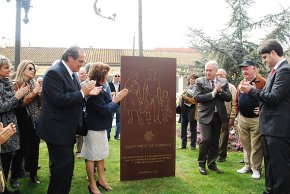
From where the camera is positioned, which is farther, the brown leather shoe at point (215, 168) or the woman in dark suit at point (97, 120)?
the brown leather shoe at point (215, 168)

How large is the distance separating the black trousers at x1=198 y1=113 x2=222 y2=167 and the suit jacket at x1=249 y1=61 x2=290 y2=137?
65.4 inches

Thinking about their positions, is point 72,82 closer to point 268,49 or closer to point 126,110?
point 126,110

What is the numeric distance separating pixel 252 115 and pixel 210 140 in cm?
86

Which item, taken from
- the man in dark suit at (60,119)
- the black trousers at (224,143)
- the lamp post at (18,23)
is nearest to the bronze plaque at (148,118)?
the man in dark suit at (60,119)

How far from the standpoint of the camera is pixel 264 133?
150 inches

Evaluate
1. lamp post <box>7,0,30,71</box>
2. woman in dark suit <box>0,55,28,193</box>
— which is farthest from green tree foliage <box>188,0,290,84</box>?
woman in dark suit <box>0,55,28,193</box>

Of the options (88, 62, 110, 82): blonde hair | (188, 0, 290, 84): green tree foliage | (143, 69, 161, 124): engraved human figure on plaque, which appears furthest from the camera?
(188, 0, 290, 84): green tree foliage

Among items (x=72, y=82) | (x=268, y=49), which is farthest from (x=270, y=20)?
(x=72, y=82)

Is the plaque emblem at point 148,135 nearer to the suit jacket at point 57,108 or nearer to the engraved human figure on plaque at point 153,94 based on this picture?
the engraved human figure on plaque at point 153,94

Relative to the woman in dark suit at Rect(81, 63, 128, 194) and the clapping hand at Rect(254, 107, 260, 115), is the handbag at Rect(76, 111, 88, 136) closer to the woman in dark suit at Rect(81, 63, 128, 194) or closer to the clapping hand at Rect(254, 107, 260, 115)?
the woman in dark suit at Rect(81, 63, 128, 194)

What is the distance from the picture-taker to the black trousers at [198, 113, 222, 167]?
5.39 m

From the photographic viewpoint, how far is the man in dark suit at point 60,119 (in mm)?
3441

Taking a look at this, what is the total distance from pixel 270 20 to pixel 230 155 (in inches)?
179

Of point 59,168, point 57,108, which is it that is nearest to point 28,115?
point 57,108
